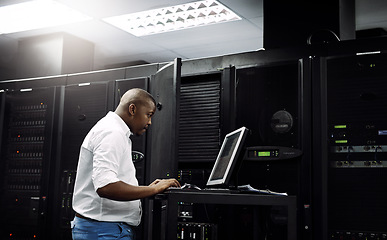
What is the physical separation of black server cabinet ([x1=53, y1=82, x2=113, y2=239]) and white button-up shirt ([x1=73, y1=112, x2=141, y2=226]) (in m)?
1.30

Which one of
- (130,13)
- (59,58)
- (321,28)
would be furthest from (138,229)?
(59,58)

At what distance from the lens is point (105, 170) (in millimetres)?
2021

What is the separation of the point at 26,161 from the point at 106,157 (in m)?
1.97

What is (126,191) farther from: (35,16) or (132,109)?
(35,16)

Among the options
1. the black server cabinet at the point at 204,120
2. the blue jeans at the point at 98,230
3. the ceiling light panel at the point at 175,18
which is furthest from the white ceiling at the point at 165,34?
the blue jeans at the point at 98,230

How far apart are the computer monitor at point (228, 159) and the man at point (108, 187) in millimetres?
220

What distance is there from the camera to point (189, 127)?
3080 mm

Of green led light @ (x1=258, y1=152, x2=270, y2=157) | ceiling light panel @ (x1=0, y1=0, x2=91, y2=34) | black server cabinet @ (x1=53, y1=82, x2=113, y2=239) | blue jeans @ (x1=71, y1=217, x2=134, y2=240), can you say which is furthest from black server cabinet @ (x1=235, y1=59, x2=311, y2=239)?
ceiling light panel @ (x1=0, y1=0, x2=91, y2=34)

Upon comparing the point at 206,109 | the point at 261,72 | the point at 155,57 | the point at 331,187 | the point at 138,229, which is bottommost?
the point at 138,229

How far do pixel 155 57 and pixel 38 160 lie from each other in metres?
2.74

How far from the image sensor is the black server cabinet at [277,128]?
2701mm

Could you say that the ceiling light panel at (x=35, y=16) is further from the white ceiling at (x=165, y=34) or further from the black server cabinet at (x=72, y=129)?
the black server cabinet at (x=72, y=129)

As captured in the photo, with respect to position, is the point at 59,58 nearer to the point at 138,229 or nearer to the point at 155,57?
the point at 155,57

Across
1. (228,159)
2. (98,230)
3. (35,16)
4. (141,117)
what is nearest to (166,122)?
(141,117)
